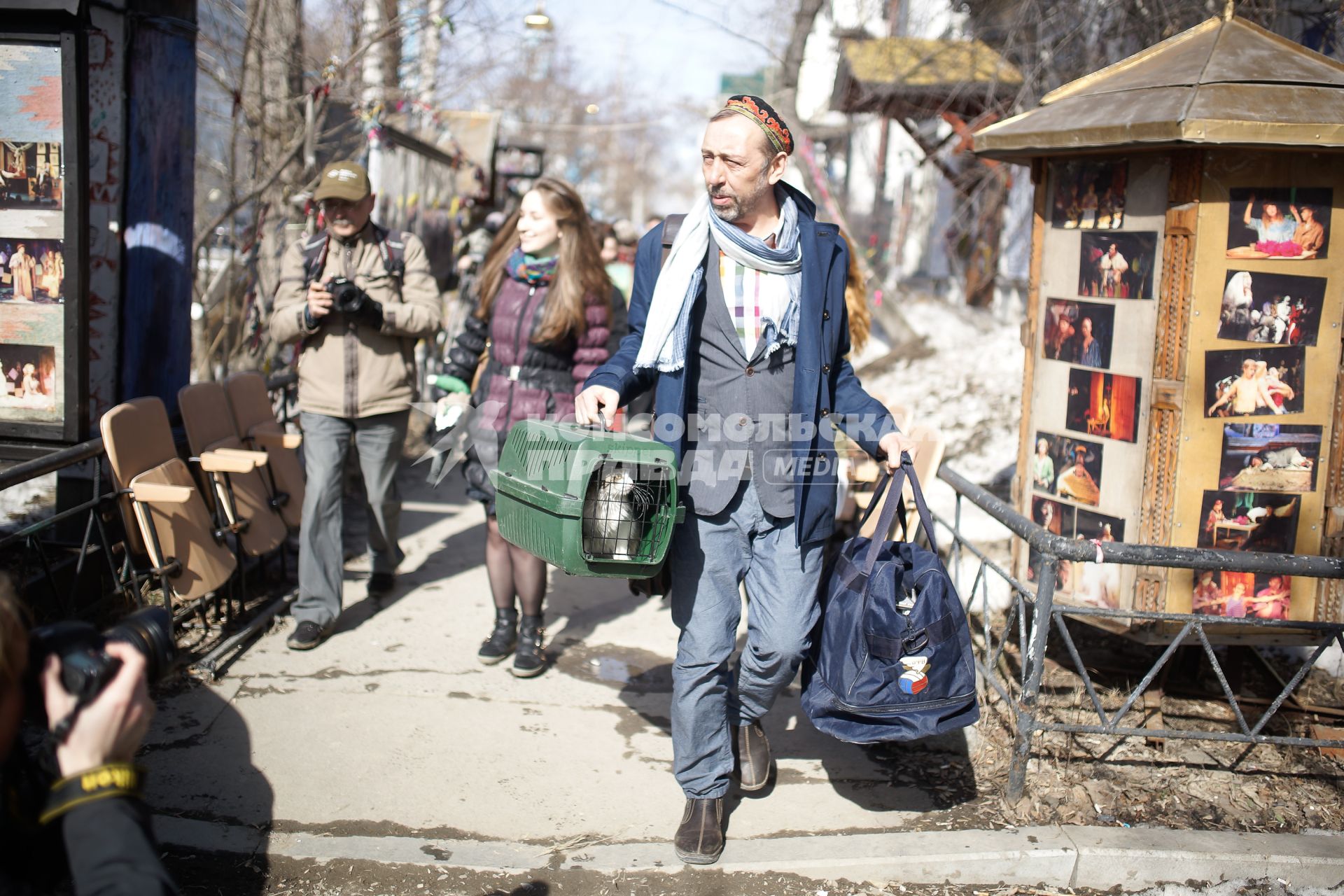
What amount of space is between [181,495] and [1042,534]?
3.13 m

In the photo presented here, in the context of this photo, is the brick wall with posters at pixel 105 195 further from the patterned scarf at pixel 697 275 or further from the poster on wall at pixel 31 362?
the patterned scarf at pixel 697 275

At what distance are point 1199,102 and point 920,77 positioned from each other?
22.0 feet

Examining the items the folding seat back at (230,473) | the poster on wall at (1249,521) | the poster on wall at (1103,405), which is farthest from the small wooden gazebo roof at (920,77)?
the folding seat back at (230,473)

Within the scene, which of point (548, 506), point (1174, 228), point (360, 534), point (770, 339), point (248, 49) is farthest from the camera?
point (248, 49)

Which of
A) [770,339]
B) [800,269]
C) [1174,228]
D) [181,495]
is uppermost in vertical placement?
[1174,228]

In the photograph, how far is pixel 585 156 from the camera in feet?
128

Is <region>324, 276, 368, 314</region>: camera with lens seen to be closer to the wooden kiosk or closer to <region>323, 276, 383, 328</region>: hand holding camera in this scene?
<region>323, 276, 383, 328</region>: hand holding camera

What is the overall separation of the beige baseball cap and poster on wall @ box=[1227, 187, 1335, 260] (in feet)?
11.8

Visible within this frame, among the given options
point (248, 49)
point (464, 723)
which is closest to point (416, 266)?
point (464, 723)

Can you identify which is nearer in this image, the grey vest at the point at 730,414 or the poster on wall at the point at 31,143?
the grey vest at the point at 730,414

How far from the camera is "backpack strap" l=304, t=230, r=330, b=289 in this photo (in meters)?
4.87

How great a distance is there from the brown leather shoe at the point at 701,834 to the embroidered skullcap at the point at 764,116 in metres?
2.02

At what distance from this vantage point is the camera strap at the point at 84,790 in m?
1.76

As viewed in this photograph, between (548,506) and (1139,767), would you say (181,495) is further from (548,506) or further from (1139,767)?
(1139,767)
